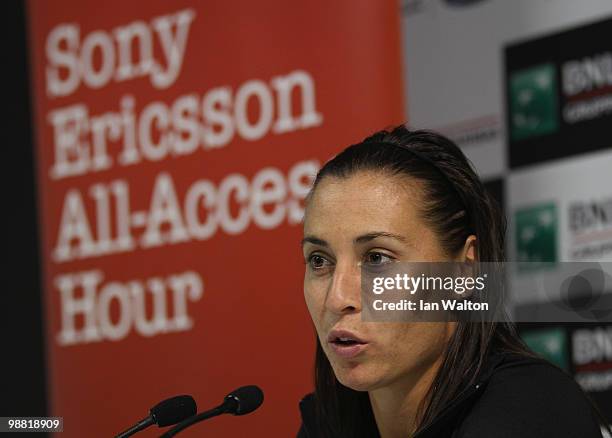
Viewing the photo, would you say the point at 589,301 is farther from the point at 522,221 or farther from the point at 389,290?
the point at 389,290

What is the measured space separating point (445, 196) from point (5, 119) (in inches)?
109

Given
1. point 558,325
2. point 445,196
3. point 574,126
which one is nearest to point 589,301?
point 558,325

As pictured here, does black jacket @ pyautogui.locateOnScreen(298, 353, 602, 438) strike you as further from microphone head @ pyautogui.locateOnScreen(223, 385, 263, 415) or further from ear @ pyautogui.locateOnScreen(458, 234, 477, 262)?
microphone head @ pyautogui.locateOnScreen(223, 385, 263, 415)

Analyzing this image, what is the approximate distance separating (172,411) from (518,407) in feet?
1.92

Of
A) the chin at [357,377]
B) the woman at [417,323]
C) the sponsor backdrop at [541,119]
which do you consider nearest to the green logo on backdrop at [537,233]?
the sponsor backdrop at [541,119]

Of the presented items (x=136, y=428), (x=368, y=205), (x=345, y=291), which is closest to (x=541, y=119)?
(x=368, y=205)

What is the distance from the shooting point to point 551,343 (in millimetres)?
3357

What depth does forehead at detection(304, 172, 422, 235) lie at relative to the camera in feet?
6.55

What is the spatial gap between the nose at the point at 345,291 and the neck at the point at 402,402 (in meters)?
0.22

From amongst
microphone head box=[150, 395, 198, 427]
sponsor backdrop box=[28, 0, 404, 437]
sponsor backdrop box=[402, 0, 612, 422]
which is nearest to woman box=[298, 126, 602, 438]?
microphone head box=[150, 395, 198, 427]

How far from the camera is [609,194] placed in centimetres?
323

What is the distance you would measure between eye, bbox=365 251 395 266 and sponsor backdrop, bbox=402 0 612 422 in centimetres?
142

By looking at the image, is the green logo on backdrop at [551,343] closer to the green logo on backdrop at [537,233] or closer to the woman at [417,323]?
the green logo on backdrop at [537,233]

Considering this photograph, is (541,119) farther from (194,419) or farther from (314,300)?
(194,419)
